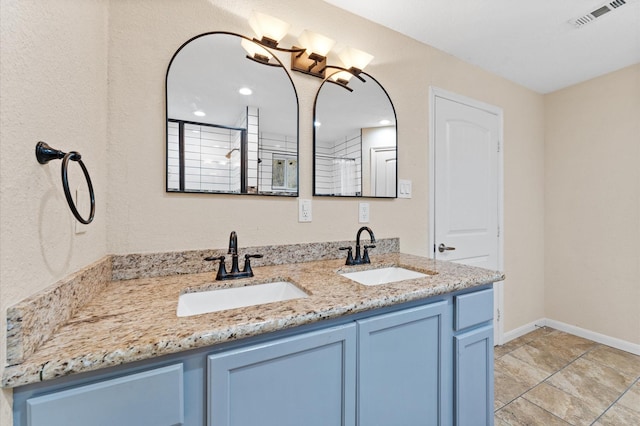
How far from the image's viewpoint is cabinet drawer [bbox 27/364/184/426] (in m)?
0.55

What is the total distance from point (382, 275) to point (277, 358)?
0.88m

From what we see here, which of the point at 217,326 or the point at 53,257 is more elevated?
the point at 53,257

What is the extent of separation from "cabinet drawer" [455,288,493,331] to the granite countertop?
0.20 feet

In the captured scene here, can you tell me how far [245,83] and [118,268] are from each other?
101 cm

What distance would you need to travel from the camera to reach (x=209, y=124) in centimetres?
131

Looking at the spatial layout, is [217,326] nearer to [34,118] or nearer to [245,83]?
[34,118]

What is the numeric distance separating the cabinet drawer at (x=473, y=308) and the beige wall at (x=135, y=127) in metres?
0.71

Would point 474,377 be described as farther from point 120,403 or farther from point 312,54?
point 312,54

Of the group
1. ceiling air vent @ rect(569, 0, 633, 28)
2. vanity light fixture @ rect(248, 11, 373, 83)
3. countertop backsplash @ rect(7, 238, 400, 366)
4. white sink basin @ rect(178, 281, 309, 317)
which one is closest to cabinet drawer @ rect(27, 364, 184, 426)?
countertop backsplash @ rect(7, 238, 400, 366)

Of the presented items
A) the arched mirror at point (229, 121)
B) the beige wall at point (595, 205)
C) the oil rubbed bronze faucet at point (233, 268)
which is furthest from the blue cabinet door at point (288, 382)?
the beige wall at point (595, 205)

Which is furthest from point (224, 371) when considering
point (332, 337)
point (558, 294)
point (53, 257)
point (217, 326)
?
point (558, 294)

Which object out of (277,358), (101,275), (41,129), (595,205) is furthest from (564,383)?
(41,129)

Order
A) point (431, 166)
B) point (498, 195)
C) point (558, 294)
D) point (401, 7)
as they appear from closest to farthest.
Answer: point (401, 7)
point (431, 166)
point (498, 195)
point (558, 294)

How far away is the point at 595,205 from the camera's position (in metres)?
2.53
